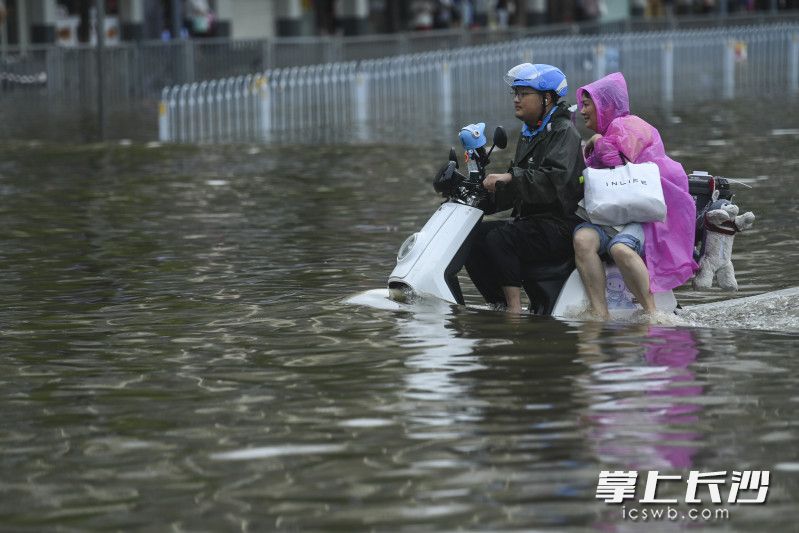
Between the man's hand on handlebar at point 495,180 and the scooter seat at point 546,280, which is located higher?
the man's hand on handlebar at point 495,180

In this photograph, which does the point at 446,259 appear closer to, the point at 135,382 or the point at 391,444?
the point at 135,382

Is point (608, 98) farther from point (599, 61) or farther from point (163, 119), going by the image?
point (599, 61)

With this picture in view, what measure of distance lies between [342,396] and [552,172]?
6.38ft

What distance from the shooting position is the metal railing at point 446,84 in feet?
85.7

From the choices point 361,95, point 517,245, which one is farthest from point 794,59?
point 517,245

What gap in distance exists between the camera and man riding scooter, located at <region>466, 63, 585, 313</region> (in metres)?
8.96

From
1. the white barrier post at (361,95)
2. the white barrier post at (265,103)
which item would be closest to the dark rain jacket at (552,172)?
the white barrier post at (265,103)

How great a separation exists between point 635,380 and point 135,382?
6.81ft

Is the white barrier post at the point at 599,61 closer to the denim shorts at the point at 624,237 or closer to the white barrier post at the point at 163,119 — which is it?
the white barrier post at the point at 163,119

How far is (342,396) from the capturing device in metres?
7.52

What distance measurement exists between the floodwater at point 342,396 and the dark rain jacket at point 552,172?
58 centimetres

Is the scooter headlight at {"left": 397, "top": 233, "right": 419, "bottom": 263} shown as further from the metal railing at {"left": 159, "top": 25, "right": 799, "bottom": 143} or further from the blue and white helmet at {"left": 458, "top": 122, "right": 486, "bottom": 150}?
the metal railing at {"left": 159, "top": 25, "right": 799, "bottom": 143}

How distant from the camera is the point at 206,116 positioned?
26.2 m

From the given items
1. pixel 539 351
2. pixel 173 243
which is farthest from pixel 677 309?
pixel 173 243
